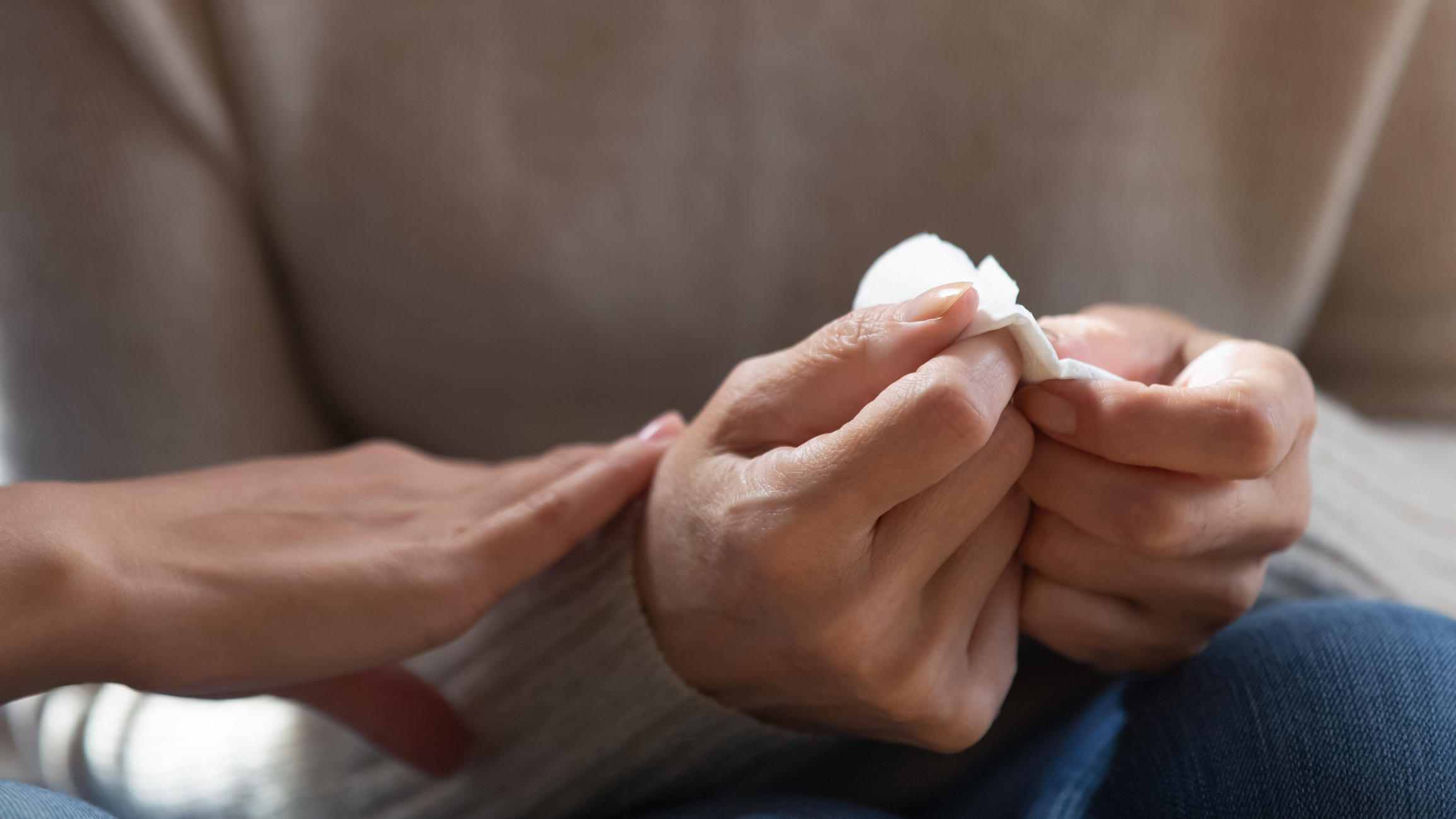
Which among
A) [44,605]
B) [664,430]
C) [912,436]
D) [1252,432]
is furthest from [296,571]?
[1252,432]

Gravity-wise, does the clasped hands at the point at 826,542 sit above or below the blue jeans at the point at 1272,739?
above

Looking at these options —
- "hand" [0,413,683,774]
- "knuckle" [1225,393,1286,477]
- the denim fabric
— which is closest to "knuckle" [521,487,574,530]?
"hand" [0,413,683,774]

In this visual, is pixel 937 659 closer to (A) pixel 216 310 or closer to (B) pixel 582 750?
(B) pixel 582 750

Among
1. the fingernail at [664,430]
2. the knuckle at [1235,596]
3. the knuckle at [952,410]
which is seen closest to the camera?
the knuckle at [952,410]

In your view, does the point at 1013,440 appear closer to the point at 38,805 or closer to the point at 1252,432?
the point at 1252,432

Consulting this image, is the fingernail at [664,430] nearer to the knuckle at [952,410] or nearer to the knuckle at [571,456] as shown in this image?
the knuckle at [571,456]

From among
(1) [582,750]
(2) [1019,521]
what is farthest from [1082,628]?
(1) [582,750]

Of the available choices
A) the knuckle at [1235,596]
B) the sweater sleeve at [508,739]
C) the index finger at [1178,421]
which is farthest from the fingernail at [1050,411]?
the sweater sleeve at [508,739]
